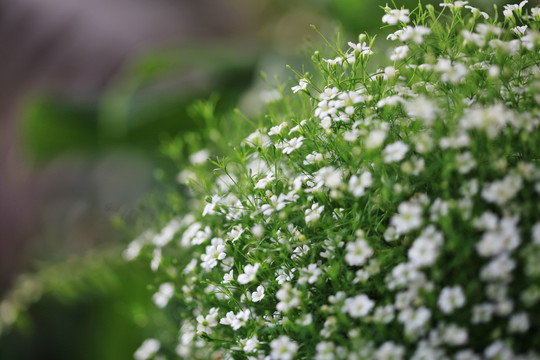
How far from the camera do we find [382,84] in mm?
411

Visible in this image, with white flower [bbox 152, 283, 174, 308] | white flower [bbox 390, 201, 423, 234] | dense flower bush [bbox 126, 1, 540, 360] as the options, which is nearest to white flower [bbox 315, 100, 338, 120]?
dense flower bush [bbox 126, 1, 540, 360]

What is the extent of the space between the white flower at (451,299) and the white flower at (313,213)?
0.10 m

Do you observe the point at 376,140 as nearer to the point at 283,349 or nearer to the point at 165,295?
the point at 283,349

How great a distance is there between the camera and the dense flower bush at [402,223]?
0.29 meters

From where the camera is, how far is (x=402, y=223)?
301 mm

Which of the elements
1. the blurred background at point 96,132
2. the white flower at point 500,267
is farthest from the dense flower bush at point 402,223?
the blurred background at point 96,132

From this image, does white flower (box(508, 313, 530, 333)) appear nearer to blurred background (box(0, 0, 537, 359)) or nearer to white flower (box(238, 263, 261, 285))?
white flower (box(238, 263, 261, 285))

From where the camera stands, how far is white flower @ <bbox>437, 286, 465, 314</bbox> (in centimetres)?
28

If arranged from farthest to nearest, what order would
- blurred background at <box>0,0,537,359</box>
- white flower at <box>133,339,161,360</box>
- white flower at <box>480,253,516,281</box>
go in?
blurred background at <box>0,0,537,359</box> → white flower at <box>133,339,161,360</box> → white flower at <box>480,253,516,281</box>

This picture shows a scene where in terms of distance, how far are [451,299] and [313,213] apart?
0.37 feet

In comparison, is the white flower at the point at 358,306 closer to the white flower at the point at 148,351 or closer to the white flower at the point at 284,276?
the white flower at the point at 284,276

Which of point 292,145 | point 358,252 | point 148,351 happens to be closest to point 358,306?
point 358,252

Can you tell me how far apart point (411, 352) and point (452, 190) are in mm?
110

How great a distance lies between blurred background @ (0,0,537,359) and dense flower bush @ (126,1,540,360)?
0.50ft
